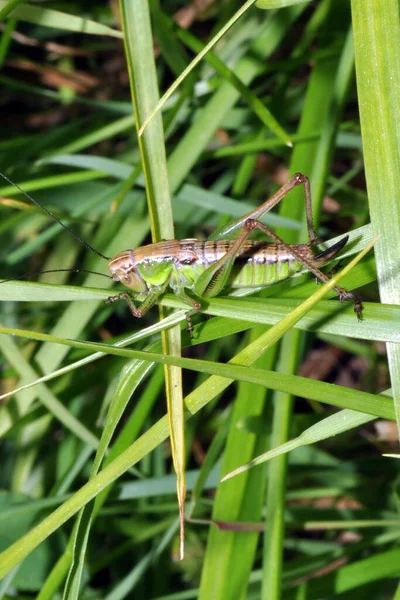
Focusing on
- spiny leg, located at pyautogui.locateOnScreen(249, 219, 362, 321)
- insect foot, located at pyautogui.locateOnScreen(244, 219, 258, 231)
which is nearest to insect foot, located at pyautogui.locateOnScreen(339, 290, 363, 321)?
spiny leg, located at pyautogui.locateOnScreen(249, 219, 362, 321)

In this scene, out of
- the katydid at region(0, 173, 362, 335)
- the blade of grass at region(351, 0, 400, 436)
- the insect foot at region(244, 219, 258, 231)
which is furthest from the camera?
the insect foot at region(244, 219, 258, 231)

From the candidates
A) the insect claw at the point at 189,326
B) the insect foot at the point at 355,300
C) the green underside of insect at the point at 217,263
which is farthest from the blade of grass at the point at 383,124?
the insect claw at the point at 189,326

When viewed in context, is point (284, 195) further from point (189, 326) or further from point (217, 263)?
point (189, 326)

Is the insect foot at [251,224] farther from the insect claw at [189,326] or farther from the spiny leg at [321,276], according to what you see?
the insect claw at [189,326]

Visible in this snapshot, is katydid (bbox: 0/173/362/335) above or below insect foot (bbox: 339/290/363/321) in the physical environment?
above

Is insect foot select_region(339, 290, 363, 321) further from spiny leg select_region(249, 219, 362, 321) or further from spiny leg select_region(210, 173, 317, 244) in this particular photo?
spiny leg select_region(210, 173, 317, 244)

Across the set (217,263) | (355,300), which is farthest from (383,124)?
(217,263)

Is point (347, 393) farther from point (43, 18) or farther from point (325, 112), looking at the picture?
point (43, 18)

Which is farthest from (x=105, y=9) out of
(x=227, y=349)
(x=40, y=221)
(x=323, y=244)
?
(x=323, y=244)
